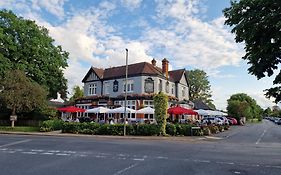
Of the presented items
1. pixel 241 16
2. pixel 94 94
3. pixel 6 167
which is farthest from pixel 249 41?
pixel 94 94

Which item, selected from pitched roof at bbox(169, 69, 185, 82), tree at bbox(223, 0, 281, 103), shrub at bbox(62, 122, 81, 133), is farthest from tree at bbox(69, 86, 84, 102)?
tree at bbox(223, 0, 281, 103)

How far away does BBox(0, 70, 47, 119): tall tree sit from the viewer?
3509 centimetres

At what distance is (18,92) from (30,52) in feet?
30.6

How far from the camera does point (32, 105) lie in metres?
37.0

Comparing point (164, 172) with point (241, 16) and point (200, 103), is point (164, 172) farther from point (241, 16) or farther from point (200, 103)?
point (200, 103)

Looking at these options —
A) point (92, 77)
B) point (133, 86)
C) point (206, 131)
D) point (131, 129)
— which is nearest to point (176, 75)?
point (133, 86)

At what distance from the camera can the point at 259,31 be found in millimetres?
11234

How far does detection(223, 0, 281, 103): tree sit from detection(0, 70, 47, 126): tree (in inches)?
1135

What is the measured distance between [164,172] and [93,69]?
44518 millimetres

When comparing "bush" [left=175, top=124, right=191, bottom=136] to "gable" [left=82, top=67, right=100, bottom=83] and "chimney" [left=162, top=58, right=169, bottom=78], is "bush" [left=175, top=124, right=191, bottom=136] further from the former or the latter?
"gable" [left=82, top=67, right=100, bottom=83]

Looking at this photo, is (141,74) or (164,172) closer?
(164,172)

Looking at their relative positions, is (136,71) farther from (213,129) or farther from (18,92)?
(18,92)

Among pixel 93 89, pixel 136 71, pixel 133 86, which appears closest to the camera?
pixel 133 86

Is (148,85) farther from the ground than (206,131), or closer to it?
farther from the ground
